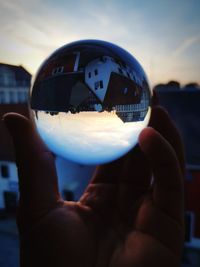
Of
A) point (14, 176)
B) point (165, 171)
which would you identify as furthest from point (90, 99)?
point (14, 176)

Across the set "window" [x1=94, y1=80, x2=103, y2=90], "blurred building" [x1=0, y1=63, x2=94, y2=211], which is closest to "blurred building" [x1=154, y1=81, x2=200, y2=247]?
"blurred building" [x1=0, y1=63, x2=94, y2=211]

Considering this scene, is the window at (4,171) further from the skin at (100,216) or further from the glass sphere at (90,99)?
the glass sphere at (90,99)

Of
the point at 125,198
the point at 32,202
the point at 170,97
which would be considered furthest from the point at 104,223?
the point at 170,97

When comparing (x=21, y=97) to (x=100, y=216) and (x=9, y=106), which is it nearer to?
(x=9, y=106)

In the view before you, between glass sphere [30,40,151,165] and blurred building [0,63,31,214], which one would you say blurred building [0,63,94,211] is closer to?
blurred building [0,63,31,214]

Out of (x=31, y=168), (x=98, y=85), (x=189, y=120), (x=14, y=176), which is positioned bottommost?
(x=14, y=176)

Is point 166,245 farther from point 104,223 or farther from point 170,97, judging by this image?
point 170,97
